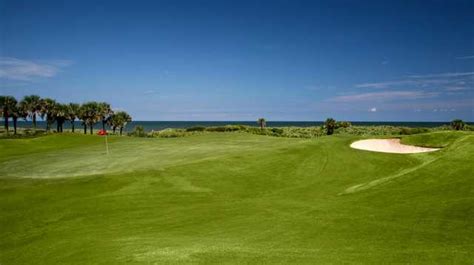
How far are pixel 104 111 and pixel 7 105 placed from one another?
23551mm

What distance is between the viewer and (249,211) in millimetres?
15555

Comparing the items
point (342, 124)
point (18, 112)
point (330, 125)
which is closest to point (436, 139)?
point (330, 125)

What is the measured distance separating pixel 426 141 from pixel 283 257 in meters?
23.4

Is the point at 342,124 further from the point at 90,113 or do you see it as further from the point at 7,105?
the point at 7,105

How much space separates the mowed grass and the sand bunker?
2.06 m

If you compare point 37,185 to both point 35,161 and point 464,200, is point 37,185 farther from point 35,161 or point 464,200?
point 464,200

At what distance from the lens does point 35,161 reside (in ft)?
107

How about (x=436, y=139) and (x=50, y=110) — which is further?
(x=50, y=110)

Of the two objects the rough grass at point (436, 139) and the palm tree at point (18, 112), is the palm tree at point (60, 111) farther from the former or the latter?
the rough grass at point (436, 139)

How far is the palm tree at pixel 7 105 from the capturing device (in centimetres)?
9488

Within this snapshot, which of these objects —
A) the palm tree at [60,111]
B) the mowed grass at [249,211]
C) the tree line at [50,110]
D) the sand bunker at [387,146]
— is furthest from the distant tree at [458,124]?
the palm tree at [60,111]

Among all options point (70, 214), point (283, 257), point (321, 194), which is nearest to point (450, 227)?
point (283, 257)

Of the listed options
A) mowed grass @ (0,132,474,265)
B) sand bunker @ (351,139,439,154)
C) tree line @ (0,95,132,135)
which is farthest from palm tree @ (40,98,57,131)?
sand bunker @ (351,139,439,154)

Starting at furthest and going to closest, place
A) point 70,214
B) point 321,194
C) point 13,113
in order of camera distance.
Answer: point 13,113, point 321,194, point 70,214
